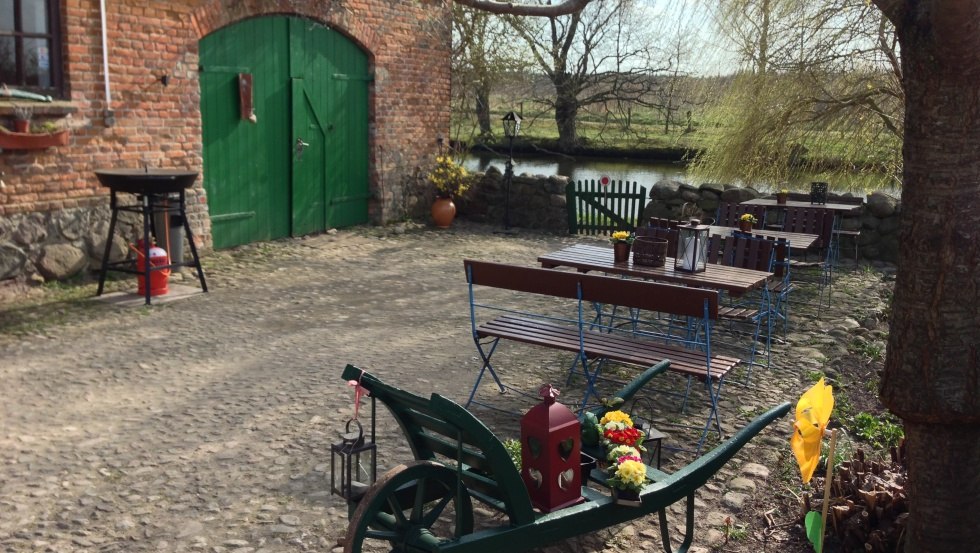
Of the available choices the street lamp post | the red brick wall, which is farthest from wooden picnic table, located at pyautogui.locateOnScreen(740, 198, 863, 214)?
the red brick wall

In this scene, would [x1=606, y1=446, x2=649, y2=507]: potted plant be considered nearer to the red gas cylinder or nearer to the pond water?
the red gas cylinder

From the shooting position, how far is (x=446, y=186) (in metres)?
13.3

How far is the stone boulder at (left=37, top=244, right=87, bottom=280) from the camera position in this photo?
327 inches

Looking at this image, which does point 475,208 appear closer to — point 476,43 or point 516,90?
point 476,43

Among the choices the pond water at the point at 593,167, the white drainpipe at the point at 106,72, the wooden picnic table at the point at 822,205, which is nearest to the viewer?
the white drainpipe at the point at 106,72

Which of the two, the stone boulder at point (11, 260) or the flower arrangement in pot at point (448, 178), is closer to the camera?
the stone boulder at point (11, 260)

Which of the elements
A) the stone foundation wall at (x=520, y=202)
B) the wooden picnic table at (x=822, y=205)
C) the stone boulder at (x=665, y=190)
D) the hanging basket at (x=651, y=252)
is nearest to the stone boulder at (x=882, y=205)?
the wooden picnic table at (x=822, y=205)

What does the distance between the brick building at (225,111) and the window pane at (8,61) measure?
1 centimetres

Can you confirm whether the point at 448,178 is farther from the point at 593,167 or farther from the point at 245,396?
the point at 593,167

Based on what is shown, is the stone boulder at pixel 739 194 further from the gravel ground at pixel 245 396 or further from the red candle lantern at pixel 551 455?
the red candle lantern at pixel 551 455

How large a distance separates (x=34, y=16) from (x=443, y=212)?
19.7ft

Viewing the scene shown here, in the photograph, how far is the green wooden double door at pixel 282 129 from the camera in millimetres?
10195

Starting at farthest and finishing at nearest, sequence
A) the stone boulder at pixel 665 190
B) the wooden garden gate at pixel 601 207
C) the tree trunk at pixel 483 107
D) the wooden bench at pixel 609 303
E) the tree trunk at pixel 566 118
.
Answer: the tree trunk at pixel 566 118 → the tree trunk at pixel 483 107 → the wooden garden gate at pixel 601 207 → the stone boulder at pixel 665 190 → the wooden bench at pixel 609 303

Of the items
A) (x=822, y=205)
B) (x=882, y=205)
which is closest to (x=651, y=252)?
(x=822, y=205)
